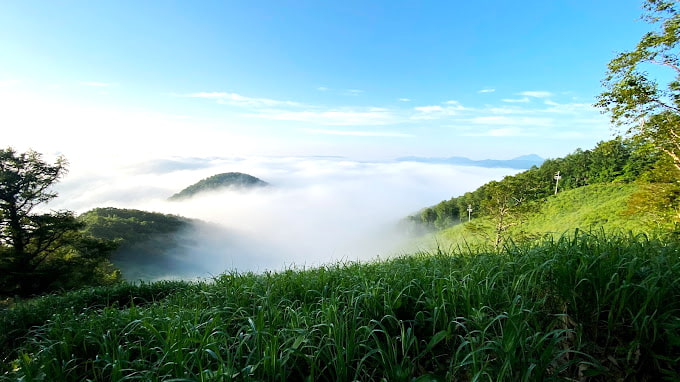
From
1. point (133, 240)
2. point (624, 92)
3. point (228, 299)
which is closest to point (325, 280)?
point (228, 299)

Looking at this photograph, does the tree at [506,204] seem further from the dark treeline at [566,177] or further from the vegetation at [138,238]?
the vegetation at [138,238]

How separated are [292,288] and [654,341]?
3.23m

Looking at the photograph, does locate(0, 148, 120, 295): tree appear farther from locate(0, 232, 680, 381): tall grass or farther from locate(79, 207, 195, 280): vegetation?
locate(79, 207, 195, 280): vegetation

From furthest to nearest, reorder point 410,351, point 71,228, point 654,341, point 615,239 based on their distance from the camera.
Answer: point 71,228 → point 615,239 → point 410,351 → point 654,341

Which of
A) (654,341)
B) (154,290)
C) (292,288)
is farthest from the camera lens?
(154,290)

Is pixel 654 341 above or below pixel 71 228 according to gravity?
above

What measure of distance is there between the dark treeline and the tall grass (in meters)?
14.3

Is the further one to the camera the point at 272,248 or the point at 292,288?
the point at 272,248

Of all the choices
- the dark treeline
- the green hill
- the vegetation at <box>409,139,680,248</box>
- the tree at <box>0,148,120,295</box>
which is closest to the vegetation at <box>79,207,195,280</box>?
the tree at <box>0,148,120,295</box>

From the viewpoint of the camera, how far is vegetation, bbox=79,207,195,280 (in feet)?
178

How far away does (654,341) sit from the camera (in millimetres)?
1832

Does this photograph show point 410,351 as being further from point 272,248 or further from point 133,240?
point 272,248

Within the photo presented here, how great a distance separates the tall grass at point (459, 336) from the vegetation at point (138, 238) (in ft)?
177

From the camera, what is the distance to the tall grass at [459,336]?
1762mm
